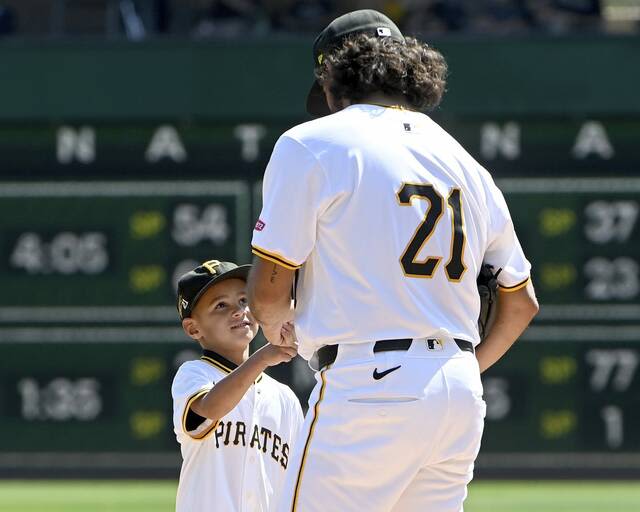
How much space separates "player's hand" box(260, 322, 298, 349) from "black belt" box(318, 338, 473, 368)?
0.48 feet

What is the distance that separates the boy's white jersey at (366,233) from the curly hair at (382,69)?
119 mm

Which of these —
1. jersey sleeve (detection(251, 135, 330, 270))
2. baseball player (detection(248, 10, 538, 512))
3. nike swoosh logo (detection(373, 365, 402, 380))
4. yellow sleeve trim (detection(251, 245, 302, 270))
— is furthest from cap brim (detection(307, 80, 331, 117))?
nike swoosh logo (detection(373, 365, 402, 380))

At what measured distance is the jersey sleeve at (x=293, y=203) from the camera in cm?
311

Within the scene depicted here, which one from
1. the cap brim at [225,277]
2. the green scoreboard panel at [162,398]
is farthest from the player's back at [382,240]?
the green scoreboard panel at [162,398]

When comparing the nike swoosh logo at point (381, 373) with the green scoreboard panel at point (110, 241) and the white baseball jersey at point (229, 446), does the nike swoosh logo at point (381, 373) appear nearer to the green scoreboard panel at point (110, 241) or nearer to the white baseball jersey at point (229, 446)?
the white baseball jersey at point (229, 446)

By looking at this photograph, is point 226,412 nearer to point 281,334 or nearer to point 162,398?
point 281,334

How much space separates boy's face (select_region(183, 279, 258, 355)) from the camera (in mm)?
3908

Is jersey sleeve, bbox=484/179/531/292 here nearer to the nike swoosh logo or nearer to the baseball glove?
the baseball glove

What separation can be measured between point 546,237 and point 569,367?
871 mm

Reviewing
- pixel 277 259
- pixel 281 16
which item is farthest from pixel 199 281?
pixel 281 16

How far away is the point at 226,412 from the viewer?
3561 mm

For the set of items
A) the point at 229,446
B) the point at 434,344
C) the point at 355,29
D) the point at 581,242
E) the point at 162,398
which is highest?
the point at 355,29

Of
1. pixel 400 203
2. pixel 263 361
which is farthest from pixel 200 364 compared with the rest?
pixel 400 203

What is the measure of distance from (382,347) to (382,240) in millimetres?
235
